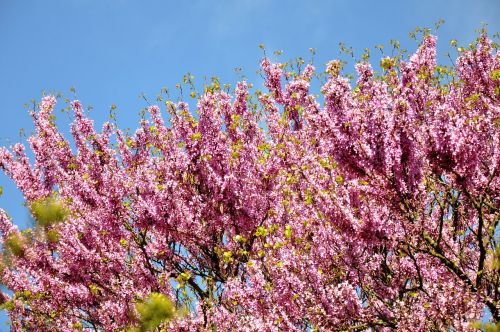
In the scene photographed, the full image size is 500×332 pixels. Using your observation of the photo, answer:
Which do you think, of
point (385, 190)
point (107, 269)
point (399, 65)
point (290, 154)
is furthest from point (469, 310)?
point (107, 269)

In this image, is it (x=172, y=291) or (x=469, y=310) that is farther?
(x=172, y=291)

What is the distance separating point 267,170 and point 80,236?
16.4 ft

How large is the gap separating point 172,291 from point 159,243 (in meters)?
1.10

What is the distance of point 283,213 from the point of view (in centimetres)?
1016

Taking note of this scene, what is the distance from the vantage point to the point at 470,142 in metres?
5.66

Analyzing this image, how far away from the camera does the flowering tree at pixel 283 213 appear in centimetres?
593

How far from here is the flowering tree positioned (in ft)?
19.4

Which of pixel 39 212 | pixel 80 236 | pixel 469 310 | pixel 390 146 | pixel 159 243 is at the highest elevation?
pixel 80 236

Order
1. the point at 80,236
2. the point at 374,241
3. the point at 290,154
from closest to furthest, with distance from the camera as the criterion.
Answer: the point at 374,241 → the point at 290,154 → the point at 80,236

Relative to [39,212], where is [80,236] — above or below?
above

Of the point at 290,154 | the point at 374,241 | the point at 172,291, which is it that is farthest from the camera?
the point at 290,154

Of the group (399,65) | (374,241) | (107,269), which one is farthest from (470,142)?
(107,269)

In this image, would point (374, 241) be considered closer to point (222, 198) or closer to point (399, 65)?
Answer: point (222, 198)

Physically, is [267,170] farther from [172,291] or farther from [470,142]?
[470,142]
